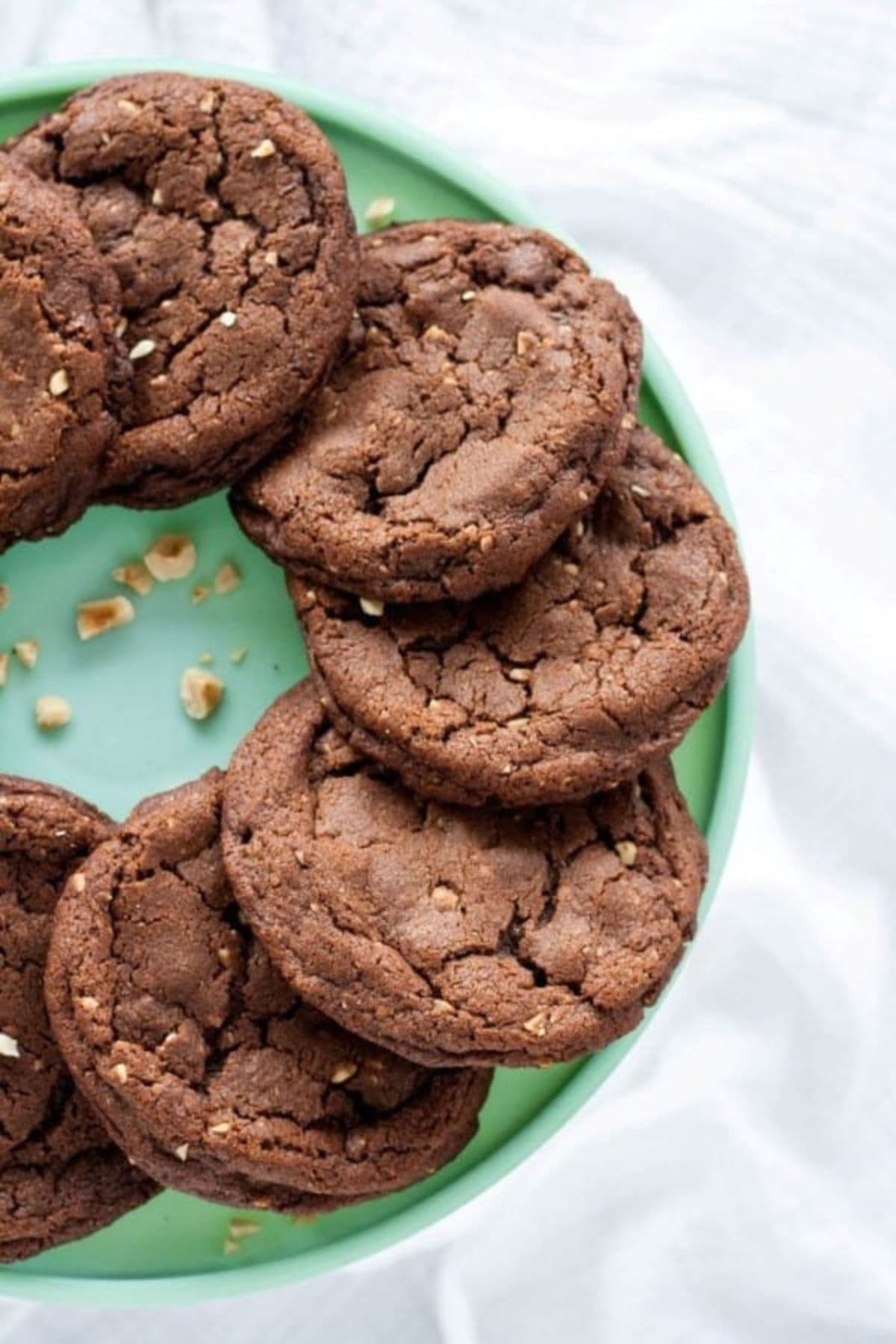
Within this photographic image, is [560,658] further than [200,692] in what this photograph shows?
No

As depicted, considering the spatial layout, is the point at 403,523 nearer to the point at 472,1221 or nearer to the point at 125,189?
the point at 125,189

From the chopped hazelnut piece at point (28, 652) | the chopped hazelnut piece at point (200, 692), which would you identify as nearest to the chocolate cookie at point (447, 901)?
the chopped hazelnut piece at point (200, 692)

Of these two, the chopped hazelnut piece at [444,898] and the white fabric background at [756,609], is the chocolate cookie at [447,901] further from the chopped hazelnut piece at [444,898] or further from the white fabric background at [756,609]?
the white fabric background at [756,609]

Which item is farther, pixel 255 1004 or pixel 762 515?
pixel 762 515

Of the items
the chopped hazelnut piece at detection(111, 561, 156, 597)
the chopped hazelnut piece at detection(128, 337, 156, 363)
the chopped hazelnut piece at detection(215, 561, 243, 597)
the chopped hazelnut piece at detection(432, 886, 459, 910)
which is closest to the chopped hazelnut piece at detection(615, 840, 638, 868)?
the chopped hazelnut piece at detection(432, 886, 459, 910)

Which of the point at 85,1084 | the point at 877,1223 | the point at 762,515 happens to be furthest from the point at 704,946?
the point at 85,1084

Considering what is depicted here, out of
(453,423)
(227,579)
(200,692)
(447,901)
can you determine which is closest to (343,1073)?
(447,901)

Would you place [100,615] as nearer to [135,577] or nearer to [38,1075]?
[135,577]
